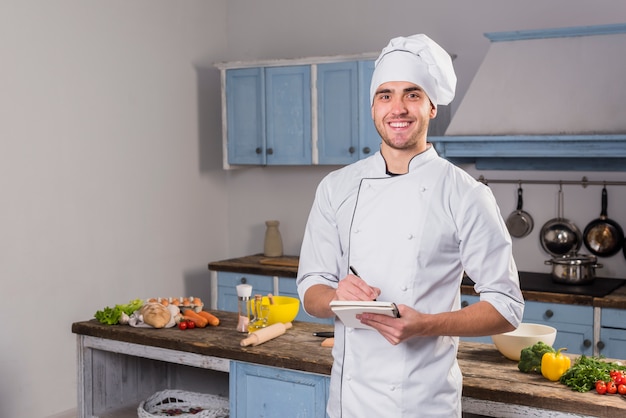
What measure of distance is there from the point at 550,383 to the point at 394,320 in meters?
0.84

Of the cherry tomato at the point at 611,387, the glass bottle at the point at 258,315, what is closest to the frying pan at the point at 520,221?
the glass bottle at the point at 258,315

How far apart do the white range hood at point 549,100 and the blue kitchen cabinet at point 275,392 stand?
92.3 inches

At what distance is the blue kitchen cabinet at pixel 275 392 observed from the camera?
110 inches

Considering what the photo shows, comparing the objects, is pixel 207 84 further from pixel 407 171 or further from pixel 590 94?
pixel 407 171

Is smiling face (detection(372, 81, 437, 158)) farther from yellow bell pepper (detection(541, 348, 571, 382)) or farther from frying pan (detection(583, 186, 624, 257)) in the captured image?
frying pan (detection(583, 186, 624, 257))

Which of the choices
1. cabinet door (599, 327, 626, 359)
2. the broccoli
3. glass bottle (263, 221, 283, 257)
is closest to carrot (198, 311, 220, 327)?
the broccoli

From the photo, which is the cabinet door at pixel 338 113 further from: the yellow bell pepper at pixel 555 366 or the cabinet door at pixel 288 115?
the yellow bell pepper at pixel 555 366

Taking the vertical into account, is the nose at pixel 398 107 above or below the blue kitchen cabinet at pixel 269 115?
below

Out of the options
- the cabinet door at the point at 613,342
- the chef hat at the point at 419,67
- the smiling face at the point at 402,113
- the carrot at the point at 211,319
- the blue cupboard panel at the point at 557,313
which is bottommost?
the cabinet door at the point at 613,342

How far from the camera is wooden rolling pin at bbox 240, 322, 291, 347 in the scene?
2975 mm

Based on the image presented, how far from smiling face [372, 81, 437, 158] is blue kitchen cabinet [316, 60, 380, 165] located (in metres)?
3.02

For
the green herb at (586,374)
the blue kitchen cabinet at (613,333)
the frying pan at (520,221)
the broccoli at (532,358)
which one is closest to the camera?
the green herb at (586,374)

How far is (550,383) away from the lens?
8.21 feet

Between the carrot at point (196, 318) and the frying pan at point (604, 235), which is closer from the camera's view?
the carrot at point (196, 318)
